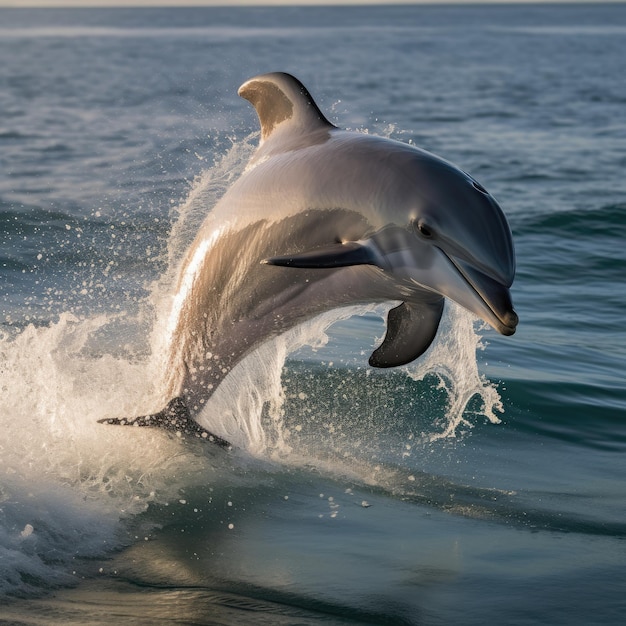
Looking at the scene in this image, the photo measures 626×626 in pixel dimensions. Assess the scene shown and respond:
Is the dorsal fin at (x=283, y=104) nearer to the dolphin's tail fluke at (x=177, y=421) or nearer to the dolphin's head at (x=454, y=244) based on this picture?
the dolphin's head at (x=454, y=244)

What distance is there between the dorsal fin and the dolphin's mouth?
5.04ft

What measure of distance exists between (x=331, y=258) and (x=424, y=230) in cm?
47

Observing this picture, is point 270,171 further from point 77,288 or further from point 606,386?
point 77,288

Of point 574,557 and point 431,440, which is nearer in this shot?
point 574,557

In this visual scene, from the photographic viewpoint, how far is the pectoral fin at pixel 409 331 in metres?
5.85

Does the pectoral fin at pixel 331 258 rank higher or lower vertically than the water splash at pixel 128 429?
higher

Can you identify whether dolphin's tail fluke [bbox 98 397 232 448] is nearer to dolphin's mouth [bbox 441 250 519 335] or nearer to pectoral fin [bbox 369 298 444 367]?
pectoral fin [bbox 369 298 444 367]

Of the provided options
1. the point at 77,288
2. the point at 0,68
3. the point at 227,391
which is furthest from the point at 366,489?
the point at 0,68

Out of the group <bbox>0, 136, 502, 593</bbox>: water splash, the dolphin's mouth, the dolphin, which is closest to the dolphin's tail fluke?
the dolphin

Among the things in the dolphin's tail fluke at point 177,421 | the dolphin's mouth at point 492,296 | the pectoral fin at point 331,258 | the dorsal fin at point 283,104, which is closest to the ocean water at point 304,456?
the dolphin's tail fluke at point 177,421

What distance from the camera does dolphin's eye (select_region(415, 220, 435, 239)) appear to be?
505 centimetres

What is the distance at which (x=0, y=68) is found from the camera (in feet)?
171

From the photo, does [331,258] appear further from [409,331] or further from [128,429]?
[128,429]

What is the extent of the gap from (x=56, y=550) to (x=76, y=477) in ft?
3.18
